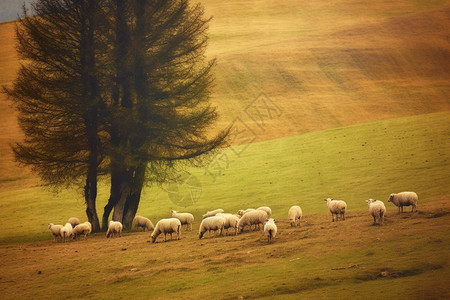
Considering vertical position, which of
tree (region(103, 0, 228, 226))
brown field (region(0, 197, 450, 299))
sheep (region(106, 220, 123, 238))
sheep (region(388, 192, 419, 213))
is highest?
tree (region(103, 0, 228, 226))

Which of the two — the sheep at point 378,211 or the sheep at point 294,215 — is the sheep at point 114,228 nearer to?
the sheep at point 294,215

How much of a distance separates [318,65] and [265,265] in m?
62.9

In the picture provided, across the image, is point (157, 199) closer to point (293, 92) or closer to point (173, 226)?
point (173, 226)

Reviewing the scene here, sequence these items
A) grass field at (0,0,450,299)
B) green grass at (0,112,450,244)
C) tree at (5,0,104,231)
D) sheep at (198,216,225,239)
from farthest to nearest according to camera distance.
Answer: green grass at (0,112,450,244) < tree at (5,0,104,231) < sheep at (198,216,225,239) < grass field at (0,0,450,299)

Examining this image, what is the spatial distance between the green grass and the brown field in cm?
711

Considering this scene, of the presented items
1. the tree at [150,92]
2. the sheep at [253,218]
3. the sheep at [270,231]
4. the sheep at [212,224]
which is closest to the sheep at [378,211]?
the sheep at [270,231]

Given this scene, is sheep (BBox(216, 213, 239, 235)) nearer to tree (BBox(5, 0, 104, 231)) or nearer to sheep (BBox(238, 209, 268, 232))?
sheep (BBox(238, 209, 268, 232))

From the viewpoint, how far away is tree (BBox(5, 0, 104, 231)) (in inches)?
1087

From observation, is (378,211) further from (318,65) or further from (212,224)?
(318,65)

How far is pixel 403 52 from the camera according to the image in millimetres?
77750

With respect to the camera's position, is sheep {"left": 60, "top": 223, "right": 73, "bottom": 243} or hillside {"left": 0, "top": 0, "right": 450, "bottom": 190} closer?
sheep {"left": 60, "top": 223, "right": 73, "bottom": 243}

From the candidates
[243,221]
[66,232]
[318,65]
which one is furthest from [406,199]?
[318,65]

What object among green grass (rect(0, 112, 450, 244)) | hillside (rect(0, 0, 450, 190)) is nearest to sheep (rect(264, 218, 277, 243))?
green grass (rect(0, 112, 450, 244))

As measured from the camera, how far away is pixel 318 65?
75875 millimetres
